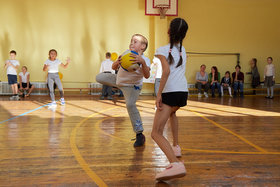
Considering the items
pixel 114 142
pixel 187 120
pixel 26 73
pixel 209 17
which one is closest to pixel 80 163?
pixel 114 142

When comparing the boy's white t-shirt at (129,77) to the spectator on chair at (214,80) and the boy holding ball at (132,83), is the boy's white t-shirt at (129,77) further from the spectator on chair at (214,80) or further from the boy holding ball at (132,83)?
the spectator on chair at (214,80)

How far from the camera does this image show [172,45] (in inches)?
82.1

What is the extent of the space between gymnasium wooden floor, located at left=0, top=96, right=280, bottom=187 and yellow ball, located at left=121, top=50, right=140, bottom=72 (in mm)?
906

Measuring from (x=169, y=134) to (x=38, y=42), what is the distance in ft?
28.4

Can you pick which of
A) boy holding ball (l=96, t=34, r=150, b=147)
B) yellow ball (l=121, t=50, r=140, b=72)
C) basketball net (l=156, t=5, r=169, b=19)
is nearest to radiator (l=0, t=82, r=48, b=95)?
basketball net (l=156, t=5, r=169, b=19)

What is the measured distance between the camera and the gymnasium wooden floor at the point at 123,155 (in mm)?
2061

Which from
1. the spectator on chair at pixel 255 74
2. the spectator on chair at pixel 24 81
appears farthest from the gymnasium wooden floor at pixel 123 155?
the spectator on chair at pixel 255 74

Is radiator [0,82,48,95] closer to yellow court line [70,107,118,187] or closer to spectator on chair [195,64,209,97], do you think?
spectator on chair [195,64,209,97]

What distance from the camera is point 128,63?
8.62ft

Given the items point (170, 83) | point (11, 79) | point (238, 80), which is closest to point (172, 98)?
point (170, 83)

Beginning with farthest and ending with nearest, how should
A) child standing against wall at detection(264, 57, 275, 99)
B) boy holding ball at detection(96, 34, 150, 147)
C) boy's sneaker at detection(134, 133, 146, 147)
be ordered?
1. child standing against wall at detection(264, 57, 275, 99)
2. boy's sneaker at detection(134, 133, 146, 147)
3. boy holding ball at detection(96, 34, 150, 147)

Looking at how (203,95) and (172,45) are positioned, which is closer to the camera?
(172,45)

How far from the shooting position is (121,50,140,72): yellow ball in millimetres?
2589

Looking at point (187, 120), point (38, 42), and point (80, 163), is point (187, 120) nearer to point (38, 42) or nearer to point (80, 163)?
point (80, 163)
